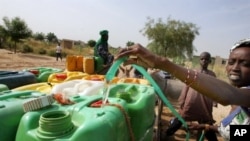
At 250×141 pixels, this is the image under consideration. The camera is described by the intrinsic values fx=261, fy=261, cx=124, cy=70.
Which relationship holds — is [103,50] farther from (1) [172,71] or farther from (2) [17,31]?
(2) [17,31]

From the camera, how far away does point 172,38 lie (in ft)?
69.9

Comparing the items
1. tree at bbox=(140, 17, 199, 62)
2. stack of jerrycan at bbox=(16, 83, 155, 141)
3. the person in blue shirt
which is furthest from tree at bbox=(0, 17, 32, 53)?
stack of jerrycan at bbox=(16, 83, 155, 141)

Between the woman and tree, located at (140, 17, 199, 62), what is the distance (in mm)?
19801

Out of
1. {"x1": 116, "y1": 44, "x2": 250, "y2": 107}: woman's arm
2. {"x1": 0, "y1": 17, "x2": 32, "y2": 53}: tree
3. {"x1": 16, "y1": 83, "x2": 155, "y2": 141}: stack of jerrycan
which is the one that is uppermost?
{"x1": 0, "y1": 17, "x2": 32, "y2": 53}: tree

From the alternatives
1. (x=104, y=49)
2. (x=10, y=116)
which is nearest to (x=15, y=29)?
(x=104, y=49)

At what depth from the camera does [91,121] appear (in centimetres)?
174

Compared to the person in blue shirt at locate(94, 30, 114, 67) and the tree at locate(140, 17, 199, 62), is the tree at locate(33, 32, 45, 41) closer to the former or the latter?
the tree at locate(140, 17, 199, 62)

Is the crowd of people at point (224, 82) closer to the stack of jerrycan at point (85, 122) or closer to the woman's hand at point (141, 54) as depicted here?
the woman's hand at point (141, 54)

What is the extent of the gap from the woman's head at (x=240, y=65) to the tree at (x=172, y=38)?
65.0 feet

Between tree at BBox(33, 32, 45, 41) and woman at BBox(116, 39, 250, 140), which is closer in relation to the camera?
woman at BBox(116, 39, 250, 140)

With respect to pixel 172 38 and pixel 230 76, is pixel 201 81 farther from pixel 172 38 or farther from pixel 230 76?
pixel 172 38

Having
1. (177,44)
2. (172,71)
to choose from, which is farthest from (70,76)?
(177,44)

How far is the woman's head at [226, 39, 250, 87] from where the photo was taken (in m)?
1.43

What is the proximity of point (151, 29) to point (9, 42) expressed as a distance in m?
15.7
